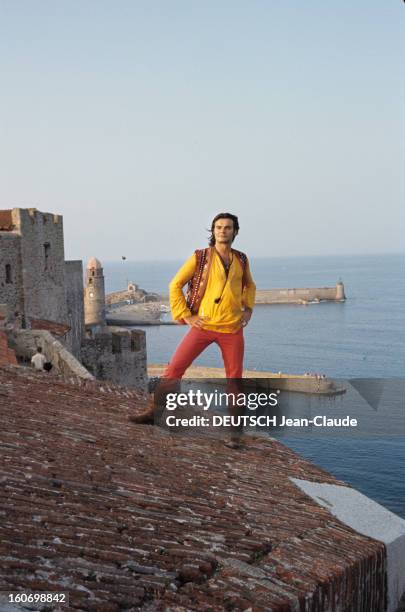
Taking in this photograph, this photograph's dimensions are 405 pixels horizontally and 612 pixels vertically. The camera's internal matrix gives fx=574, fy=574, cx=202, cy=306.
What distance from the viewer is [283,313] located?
4392 inches

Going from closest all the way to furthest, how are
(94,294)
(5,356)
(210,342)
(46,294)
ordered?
1. (210,342)
2. (5,356)
3. (46,294)
4. (94,294)

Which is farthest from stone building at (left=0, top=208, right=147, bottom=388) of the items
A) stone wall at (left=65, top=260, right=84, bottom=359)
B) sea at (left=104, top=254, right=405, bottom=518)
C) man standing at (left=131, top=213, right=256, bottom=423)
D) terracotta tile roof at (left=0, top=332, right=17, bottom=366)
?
man standing at (left=131, top=213, right=256, bottom=423)

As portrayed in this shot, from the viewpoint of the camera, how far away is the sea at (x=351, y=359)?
14.6 metres

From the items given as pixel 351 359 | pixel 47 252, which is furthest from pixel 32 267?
pixel 351 359

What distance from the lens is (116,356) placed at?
24.0 meters

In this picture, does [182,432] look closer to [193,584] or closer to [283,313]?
[193,584]

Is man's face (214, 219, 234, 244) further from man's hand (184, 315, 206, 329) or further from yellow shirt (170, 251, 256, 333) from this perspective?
man's hand (184, 315, 206, 329)

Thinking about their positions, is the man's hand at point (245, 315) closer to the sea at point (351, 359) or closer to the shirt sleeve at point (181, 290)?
the shirt sleeve at point (181, 290)

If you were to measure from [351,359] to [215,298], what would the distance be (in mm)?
60616

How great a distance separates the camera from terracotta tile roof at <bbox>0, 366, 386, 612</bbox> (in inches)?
109

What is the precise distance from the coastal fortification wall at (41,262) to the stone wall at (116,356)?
2.45 m

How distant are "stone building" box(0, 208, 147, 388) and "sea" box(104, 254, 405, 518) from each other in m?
8.99

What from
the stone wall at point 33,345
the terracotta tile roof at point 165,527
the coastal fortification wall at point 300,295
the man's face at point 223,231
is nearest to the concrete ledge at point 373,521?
the terracotta tile roof at point 165,527

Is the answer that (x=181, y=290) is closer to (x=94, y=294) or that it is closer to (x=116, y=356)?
(x=116, y=356)
